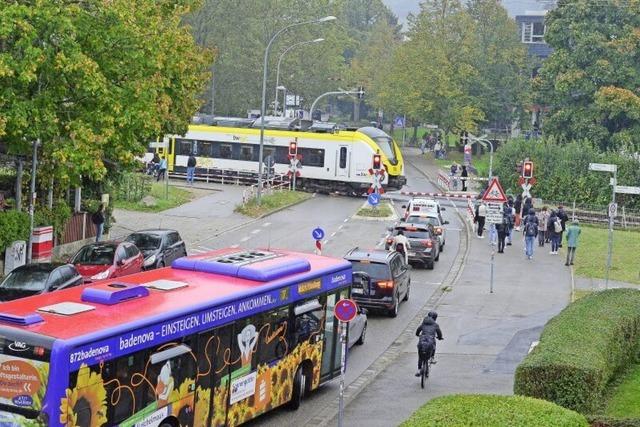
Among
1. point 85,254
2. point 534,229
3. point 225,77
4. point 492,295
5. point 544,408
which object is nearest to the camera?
point 544,408

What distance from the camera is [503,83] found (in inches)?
3482

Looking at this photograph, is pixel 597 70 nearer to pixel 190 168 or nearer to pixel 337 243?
pixel 190 168

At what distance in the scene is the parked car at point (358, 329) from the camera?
2331cm

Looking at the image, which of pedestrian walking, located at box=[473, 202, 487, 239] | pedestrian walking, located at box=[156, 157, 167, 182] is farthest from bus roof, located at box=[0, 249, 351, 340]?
pedestrian walking, located at box=[156, 157, 167, 182]

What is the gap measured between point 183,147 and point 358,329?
127 feet

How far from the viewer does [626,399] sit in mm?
17422

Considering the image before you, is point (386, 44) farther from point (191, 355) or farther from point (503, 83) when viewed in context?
point (191, 355)

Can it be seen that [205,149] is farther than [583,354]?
Yes

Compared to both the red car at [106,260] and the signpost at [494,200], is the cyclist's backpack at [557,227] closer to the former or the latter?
the signpost at [494,200]

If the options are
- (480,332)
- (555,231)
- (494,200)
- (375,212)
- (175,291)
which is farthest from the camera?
(375,212)

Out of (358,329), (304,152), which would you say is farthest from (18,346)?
(304,152)

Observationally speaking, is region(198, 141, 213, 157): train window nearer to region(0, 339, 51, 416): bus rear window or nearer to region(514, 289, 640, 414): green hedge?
region(514, 289, 640, 414): green hedge

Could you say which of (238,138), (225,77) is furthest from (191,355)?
(225,77)

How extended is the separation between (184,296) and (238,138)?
4511 cm
